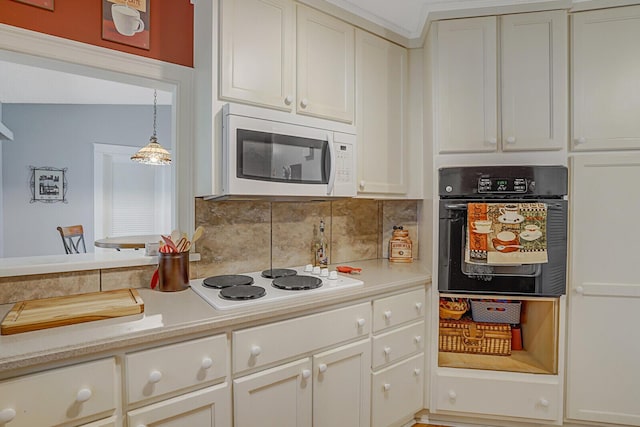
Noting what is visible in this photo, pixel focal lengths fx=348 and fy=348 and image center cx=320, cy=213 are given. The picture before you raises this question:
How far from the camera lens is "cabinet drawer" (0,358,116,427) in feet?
2.95

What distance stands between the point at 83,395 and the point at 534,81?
7.79 ft

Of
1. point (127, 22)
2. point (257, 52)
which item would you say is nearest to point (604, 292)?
point (257, 52)

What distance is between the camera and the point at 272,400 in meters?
1.35

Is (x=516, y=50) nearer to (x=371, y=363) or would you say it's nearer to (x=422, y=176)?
(x=422, y=176)

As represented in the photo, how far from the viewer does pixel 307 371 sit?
4.72 feet

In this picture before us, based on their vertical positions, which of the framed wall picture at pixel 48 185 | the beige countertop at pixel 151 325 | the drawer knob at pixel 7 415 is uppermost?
the framed wall picture at pixel 48 185

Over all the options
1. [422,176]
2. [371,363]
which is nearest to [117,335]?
[371,363]

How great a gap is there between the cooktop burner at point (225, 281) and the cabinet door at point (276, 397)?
43cm

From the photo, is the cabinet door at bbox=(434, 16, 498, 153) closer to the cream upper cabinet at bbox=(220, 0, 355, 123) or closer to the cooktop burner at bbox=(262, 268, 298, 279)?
the cream upper cabinet at bbox=(220, 0, 355, 123)

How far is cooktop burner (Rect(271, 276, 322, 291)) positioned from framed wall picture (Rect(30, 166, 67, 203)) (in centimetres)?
399

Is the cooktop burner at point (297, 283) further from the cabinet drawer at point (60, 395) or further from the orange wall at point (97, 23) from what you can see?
the orange wall at point (97, 23)

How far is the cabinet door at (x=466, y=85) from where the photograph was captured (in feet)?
6.33

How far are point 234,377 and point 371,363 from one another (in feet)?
2.34

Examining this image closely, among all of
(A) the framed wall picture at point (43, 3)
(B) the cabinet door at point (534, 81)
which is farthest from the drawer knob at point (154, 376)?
(B) the cabinet door at point (534, 81)
